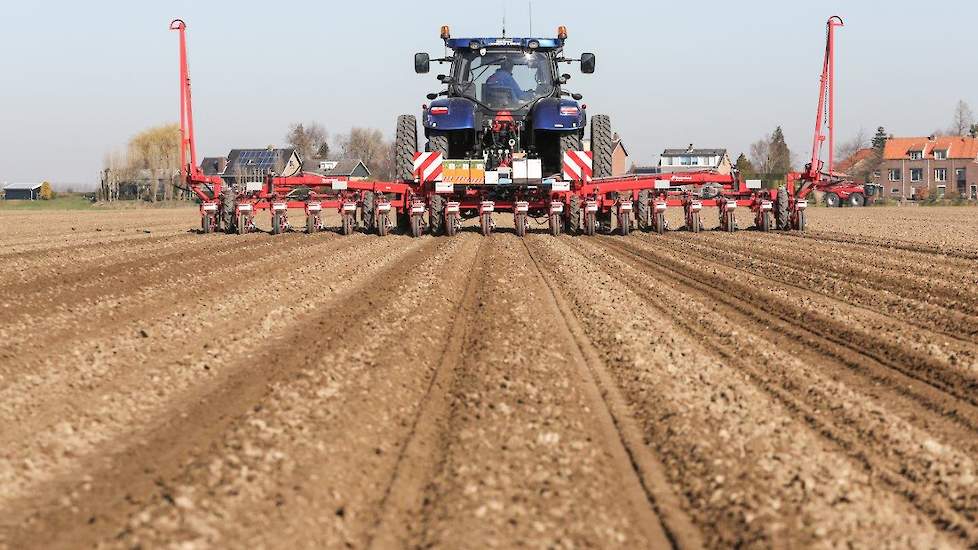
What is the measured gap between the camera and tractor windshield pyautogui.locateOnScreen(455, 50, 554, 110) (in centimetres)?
1589

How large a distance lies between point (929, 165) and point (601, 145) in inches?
3065

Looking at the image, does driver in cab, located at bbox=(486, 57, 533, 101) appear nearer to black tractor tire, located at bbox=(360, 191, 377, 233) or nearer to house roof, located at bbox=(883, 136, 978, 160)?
black tractor tire, located at bbox=(360, 191, 377, 233)

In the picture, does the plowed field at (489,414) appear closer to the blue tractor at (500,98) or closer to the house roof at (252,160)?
the blue tractor at (500,98)

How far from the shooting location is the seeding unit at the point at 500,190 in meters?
15.1

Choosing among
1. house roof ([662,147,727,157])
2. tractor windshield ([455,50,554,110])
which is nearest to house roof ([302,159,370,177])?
house roof ([662,147,727,157])

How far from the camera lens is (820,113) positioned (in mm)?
17016

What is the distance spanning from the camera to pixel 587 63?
15.2 metres

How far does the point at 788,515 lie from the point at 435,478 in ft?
3.85

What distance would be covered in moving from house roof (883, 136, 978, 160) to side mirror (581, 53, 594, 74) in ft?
259

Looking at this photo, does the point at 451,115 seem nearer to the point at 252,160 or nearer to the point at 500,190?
the point at 500,190

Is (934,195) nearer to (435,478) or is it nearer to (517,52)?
(517,52)

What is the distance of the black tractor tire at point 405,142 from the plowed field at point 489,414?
7559mm

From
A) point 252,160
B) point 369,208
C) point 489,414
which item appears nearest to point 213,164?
point 252,160

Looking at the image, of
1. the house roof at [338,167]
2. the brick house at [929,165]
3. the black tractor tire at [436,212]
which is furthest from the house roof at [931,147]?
the black tractor tire at [436,212]
